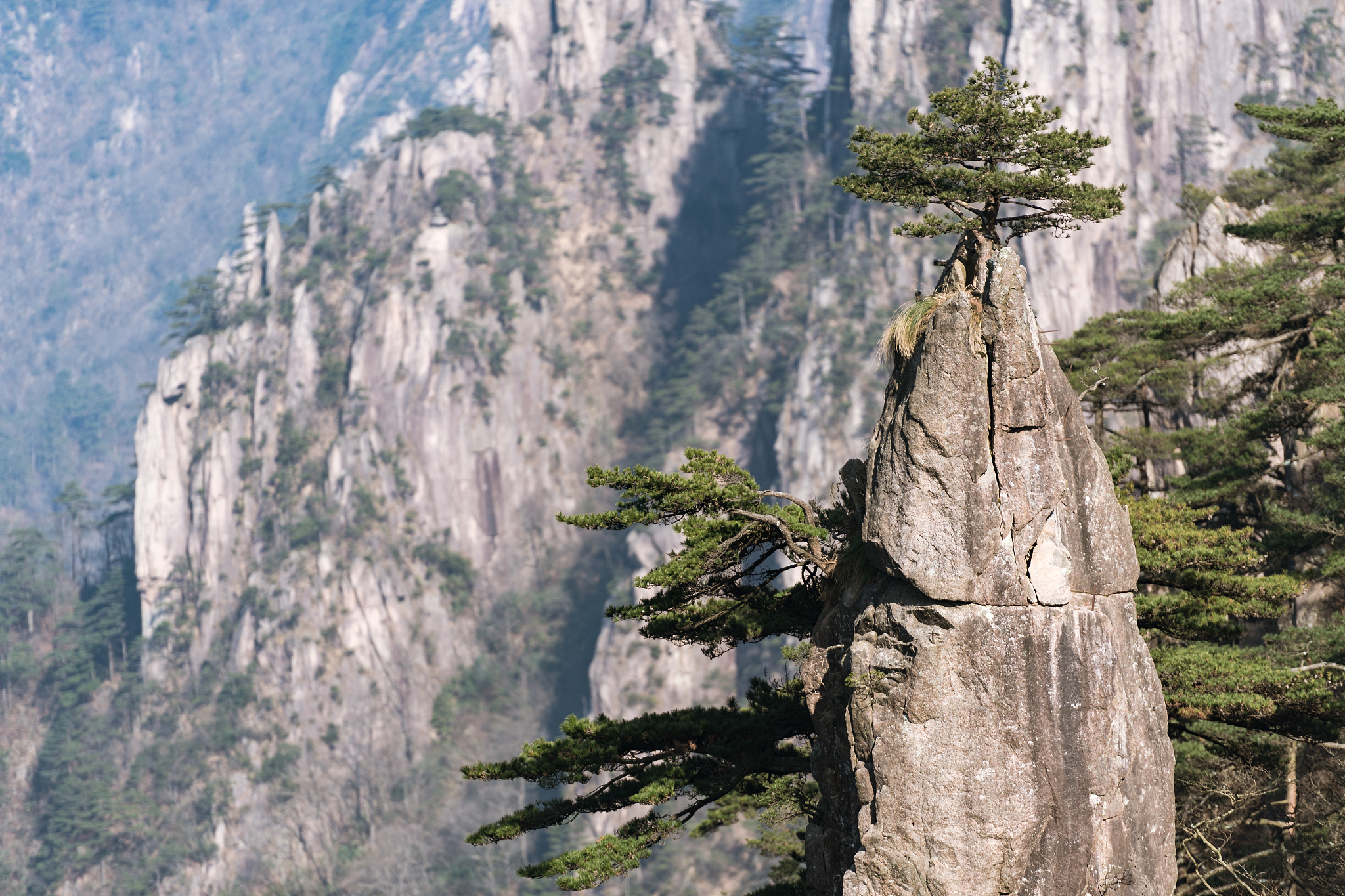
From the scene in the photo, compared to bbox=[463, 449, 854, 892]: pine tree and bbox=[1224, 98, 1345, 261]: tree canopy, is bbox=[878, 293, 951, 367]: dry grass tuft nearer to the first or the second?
bbox=[463, 449, 854, 892]: pine tree

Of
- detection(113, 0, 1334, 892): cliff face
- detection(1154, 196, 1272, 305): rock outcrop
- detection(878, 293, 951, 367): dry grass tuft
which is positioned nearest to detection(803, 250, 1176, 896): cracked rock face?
detection(878, 293, 951, 367): dry grass tuft

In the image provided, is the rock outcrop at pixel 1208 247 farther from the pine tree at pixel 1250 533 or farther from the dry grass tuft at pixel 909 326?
the dry grass tuft at pixel 909 326

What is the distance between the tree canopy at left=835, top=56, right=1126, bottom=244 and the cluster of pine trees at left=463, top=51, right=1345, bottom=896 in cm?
3

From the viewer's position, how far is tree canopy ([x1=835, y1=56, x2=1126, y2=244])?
12406 mm

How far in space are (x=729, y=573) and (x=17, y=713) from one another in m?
111

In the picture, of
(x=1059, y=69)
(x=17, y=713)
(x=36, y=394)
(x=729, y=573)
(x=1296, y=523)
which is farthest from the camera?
(x=36, y=394)

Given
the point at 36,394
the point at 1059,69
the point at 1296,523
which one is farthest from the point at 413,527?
the point at 36,394

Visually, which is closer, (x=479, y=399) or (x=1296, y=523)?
(x=1296, y=523)

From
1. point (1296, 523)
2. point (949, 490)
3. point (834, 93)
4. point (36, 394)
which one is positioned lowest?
point (1296, 523)

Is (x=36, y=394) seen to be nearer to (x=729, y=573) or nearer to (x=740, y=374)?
(x=740, y=374)

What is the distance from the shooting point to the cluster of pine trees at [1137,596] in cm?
1281

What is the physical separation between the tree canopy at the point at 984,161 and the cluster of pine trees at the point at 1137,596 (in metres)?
0.03

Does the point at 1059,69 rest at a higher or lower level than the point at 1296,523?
higher

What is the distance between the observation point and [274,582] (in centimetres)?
9806
